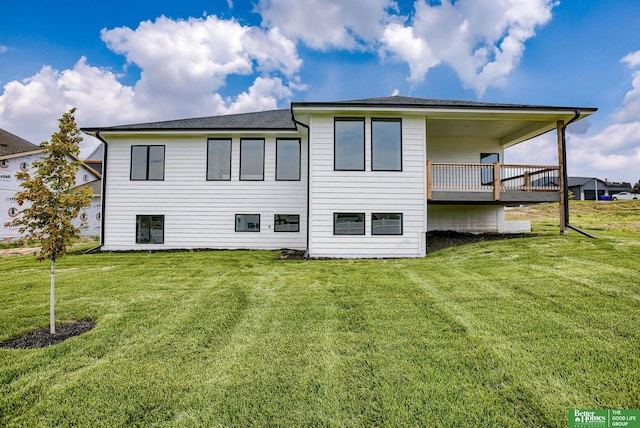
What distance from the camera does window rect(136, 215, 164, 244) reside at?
1230 centimetres

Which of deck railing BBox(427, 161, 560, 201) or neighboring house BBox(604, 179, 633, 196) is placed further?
neighboring house BBox(604, 179, 633, 196)

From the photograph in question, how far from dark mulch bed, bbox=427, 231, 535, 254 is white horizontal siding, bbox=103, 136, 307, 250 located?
202 inches

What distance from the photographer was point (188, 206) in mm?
12312

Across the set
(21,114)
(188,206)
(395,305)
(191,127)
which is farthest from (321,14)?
(21,114)

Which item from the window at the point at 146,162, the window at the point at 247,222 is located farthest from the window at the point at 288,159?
the window at the point at 146,162

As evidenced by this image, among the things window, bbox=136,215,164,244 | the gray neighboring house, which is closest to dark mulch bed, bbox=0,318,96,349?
window, bbox=136,215,164,244

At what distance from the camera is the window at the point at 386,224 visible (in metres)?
9.74

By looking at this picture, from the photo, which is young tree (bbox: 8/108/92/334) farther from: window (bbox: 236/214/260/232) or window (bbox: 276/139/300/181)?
window (bbox: 276/139/300/181)

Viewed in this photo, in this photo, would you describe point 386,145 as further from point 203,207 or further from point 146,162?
point 146,162

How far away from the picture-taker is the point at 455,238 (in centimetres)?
1204

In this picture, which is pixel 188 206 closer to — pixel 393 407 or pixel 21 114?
pixel 393 407

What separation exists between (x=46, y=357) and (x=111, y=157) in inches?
452

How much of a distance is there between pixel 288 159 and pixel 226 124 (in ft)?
10.1

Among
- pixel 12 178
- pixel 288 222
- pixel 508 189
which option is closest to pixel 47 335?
pixel 288 222
